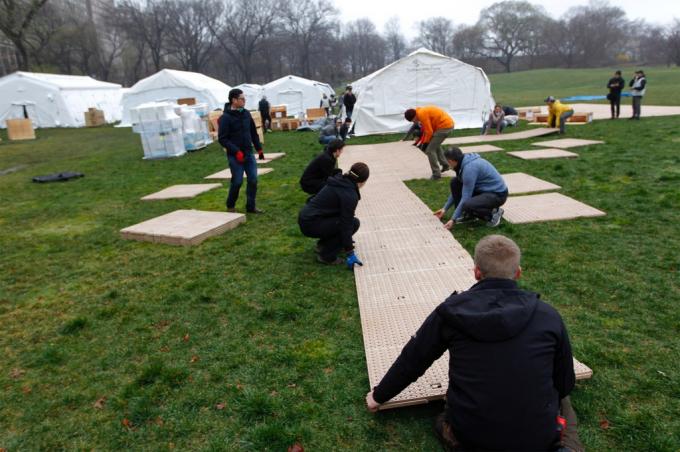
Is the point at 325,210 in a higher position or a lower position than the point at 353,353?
higher

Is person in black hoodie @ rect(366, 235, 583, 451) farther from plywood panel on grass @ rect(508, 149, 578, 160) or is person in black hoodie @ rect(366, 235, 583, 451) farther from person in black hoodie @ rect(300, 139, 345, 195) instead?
plywood panel on grass @ rect(508, 149, 578, 160)

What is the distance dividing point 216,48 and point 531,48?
56.6 metres

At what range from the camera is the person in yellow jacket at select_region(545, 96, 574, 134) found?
14016 mm

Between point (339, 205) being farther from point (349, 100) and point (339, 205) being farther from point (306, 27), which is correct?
point (306, 27)

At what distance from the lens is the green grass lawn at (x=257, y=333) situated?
9.16 ft

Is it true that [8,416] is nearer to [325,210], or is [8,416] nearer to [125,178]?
[325,210]

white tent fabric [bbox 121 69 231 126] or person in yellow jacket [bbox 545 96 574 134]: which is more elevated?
white tent fabric [bbox 121 69 231 126]

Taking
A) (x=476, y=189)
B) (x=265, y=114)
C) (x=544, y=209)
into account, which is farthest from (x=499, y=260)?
(x=265, y=114)

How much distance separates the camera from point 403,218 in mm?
6777

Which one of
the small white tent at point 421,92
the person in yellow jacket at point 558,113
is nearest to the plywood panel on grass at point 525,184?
the person in yellow jacket at point 558,113

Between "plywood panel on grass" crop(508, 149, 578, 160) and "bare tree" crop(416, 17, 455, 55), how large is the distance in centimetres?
9103

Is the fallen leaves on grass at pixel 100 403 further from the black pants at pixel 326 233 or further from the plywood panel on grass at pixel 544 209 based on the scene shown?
the plywood panel on grass at pixel 544 209

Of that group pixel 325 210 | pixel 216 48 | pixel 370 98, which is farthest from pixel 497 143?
pixel 216 48

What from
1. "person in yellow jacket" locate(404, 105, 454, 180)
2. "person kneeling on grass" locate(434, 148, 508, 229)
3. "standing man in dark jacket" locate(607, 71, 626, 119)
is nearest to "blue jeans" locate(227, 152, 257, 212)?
"person kneeling on grass" locate(434, 148, 508, 229)
